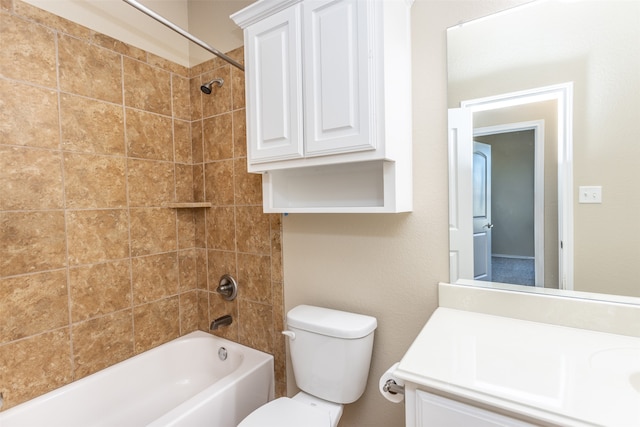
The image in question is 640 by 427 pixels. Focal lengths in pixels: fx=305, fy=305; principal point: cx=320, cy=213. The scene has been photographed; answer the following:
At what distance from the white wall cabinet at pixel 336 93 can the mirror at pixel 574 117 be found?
300 mm

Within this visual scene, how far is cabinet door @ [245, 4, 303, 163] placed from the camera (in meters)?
1.20

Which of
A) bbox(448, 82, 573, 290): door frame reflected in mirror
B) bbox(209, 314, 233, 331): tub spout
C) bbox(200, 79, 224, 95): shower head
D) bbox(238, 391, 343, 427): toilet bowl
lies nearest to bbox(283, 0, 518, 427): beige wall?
bbox(448, 82, 573, 290): door frame reflected in mirror

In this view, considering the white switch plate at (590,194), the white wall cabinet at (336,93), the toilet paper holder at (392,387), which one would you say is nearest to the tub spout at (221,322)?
the white wall cabinet at (336,93)

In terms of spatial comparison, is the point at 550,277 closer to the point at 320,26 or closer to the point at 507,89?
the point at 507,89

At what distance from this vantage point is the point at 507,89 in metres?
1.12

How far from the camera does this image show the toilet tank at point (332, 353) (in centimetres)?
127

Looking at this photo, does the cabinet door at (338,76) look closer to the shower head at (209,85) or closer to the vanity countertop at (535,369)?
the vanity countertop at (535,369)

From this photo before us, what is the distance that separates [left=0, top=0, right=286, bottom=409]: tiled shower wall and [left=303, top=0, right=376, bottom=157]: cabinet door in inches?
27.5

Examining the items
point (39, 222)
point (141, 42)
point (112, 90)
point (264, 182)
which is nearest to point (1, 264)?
point (39, 222)

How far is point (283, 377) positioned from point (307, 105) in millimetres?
1447

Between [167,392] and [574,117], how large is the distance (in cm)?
237

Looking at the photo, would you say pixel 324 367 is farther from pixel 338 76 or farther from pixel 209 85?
pixel 209 85

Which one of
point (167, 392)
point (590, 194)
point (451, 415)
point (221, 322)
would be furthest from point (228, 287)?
point (590, 194)

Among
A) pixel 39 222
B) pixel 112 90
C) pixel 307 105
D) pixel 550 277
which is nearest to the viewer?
pixel 550 277
